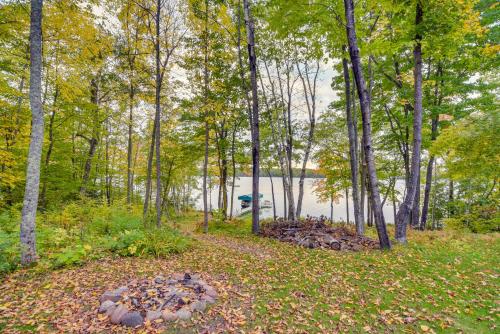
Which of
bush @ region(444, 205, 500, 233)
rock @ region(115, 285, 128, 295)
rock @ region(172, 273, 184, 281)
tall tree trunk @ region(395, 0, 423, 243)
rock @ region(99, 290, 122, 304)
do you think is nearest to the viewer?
rock @ region(99, 290, 122, 304)

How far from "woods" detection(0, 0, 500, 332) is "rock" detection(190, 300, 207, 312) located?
19 cm

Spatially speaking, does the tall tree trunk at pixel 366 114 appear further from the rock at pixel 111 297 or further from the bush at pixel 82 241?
the rock at pixel 111 297

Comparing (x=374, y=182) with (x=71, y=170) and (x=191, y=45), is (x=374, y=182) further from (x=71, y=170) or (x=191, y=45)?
(x=71, y=170)

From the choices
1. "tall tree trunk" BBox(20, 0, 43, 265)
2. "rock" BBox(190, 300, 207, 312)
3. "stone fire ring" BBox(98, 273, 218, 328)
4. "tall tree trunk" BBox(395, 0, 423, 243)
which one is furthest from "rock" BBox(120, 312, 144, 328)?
"tall tree trunk" BBox(395, 0, 423, 243)

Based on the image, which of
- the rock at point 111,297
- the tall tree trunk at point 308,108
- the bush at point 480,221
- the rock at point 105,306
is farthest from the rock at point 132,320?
the bush at point 480,221

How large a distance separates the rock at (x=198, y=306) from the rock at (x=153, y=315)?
1.54ft

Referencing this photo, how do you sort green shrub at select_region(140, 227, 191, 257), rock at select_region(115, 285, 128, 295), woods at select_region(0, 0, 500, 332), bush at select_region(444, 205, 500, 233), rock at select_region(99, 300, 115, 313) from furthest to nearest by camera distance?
bush at select_region(444, 205, 500, 233), green shrub at select_region(140, 227, 191, 257), woods at select_region(0, 0, 500, 332), rock at select_region(115, 285, 128, 295), rock at select_region(99, 300, 115, 313)

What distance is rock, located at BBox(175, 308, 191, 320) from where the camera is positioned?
11.0 ft

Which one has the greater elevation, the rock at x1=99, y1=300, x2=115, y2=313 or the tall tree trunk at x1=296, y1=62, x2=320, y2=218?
the tall tree trunk at x1=296, y1=62, x2=320, y2=218

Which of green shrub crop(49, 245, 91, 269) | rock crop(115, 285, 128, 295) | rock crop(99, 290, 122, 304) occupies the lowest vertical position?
rock crop(99, 290, 122, 304)

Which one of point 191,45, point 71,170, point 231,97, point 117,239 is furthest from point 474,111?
point 71,170

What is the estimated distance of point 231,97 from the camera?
13.6 metres

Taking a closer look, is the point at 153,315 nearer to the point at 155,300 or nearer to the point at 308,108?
the point at 155,300

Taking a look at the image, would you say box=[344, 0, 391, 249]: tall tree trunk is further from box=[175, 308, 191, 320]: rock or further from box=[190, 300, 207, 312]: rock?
box=[175, 308, 191, 320]: rock
